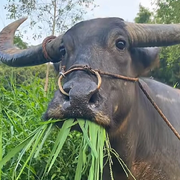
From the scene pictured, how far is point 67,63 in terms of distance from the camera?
3.01 m

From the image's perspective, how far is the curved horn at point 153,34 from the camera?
3.26 m

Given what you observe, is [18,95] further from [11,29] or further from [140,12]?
[140,12]

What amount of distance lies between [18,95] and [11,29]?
0.82m

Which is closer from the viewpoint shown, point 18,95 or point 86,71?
point 86,71

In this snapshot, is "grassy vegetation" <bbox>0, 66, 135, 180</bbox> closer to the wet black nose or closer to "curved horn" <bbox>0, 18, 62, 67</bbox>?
the wet black nose

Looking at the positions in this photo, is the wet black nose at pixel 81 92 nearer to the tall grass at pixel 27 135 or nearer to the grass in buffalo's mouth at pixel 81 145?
the grass in buffalo's mouth at pixel 81 145

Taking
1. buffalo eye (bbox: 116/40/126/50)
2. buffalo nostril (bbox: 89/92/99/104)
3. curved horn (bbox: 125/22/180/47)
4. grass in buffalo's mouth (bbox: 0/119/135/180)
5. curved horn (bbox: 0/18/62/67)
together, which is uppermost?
curved horn (bbox: 125/22/180/47)

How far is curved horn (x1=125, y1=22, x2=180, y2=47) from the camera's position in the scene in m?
3.26

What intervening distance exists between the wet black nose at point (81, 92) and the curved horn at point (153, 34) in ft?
2.78

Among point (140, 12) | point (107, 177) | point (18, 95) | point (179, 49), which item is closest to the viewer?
point (107, 177)

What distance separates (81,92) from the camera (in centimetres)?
246

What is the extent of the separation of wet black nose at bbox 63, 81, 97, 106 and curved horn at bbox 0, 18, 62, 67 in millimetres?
968

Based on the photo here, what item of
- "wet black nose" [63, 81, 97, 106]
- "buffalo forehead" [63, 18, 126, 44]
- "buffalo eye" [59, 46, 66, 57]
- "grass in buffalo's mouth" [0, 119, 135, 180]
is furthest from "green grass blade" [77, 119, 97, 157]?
"buffalo eye" [59, 46, 66, 57]

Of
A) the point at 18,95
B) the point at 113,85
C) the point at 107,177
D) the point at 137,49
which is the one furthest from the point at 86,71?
the point at 18,95
